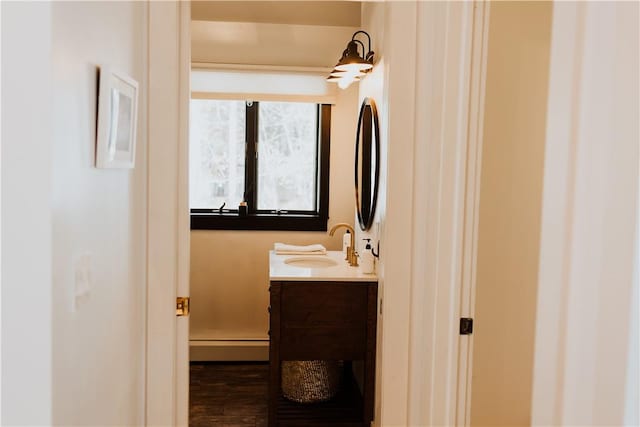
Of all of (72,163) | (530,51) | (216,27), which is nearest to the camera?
(72,163)

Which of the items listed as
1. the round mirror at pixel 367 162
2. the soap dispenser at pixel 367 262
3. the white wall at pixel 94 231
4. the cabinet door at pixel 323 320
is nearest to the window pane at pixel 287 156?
the round mirror at pixel 367 162

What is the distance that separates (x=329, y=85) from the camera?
415cm

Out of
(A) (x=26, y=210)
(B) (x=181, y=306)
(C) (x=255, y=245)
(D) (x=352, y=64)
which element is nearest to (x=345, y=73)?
(D) (x=352, y=64)

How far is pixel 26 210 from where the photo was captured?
1053mm

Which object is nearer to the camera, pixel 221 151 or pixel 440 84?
pixel 440 84

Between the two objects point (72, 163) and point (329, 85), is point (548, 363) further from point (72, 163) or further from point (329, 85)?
point (329, 85)

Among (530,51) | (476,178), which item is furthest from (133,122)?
(530,51)

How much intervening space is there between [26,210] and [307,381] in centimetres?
268

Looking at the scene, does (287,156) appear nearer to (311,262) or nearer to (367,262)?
(311,262)

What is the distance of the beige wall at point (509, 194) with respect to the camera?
2352mm

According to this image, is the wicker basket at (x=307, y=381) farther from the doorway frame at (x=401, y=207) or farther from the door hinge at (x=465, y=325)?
the door hinge at (x=465, y=325)

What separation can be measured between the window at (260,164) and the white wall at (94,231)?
8.05 feet

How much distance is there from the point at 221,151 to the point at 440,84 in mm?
2670

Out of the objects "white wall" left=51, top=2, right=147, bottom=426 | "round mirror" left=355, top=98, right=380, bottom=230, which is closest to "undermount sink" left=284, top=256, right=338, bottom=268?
"round mirror" left=355, top=98, right=380, bottom=230
